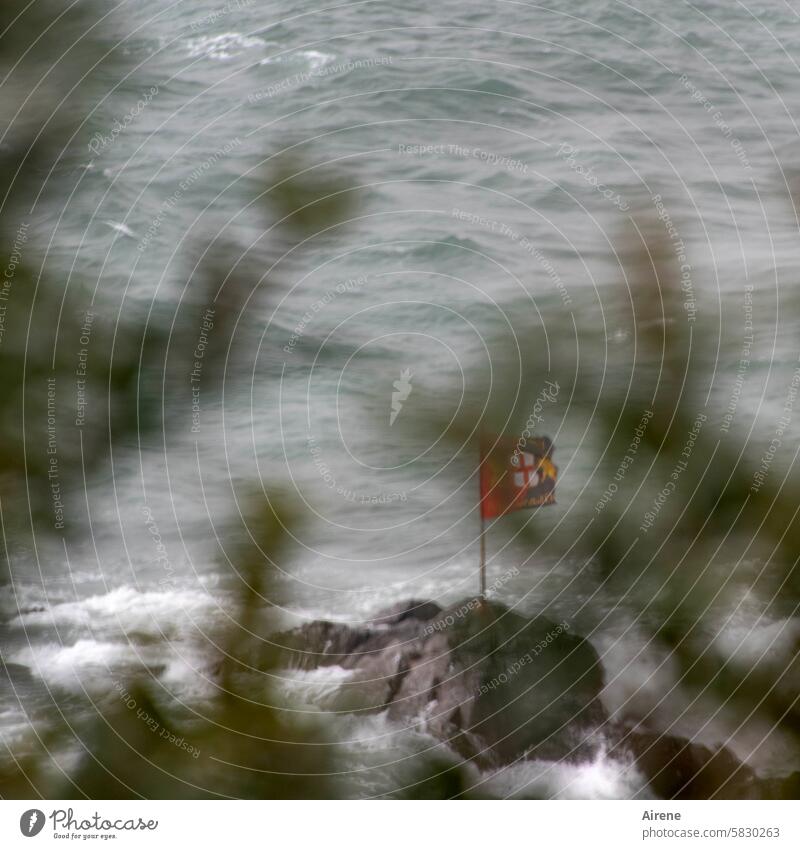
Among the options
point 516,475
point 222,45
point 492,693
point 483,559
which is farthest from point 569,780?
point 222,45

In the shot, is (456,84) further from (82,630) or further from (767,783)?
(767,783)

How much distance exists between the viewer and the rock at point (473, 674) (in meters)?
1.12

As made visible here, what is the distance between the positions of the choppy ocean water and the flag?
0.03 metres

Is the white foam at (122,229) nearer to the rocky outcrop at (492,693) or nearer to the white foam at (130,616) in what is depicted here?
the white foam at (130,616)

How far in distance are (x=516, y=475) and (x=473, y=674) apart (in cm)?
29

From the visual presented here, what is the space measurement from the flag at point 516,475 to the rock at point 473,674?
148 millimetres

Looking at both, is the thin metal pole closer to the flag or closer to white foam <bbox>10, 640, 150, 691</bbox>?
the flag

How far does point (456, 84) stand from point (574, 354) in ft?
1.40

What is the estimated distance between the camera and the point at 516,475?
1135 millimetres

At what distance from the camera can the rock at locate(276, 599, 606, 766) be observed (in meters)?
1.12

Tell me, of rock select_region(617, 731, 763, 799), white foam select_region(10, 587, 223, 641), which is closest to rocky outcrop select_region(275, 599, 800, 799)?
rock select_region(617, 731, 763, 799)

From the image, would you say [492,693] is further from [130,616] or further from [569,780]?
[130,616]

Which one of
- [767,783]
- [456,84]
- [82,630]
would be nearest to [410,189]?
[456,84]
